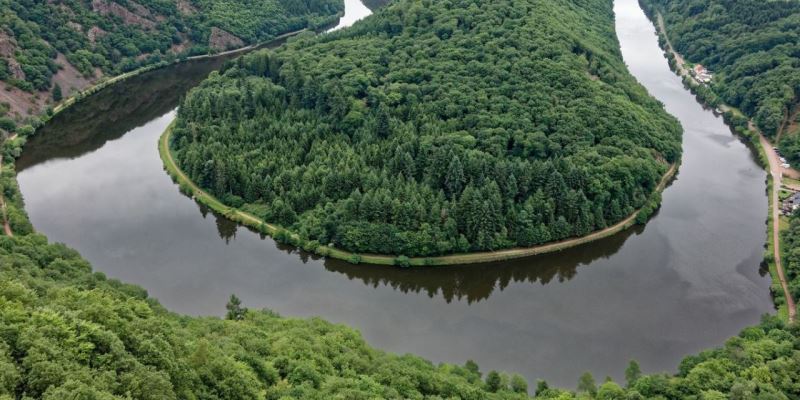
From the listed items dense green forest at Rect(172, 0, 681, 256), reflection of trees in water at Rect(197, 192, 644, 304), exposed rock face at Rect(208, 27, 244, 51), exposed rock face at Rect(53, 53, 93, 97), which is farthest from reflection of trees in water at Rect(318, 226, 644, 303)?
exposed rock face at Rect(208, 27, 244, 51)

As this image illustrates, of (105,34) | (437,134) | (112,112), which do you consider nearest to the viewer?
(437,134)

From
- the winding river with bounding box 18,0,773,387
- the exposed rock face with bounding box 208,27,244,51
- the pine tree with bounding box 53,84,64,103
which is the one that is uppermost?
the exposed rock face with bounding box 208,27,244,51

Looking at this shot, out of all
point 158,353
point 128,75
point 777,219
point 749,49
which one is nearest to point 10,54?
point 128,75

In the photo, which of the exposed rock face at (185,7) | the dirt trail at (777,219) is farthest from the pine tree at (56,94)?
the dirt trail at (777,219)

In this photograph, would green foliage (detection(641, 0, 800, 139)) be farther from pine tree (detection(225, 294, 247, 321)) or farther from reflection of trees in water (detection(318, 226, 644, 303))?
pine tree (detection(225, 294, 247, 321))

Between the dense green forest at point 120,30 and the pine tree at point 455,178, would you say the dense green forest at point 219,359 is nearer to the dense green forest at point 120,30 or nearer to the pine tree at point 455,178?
the pine tree at point 455,178

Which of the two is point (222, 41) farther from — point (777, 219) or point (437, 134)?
point (777, 219)
